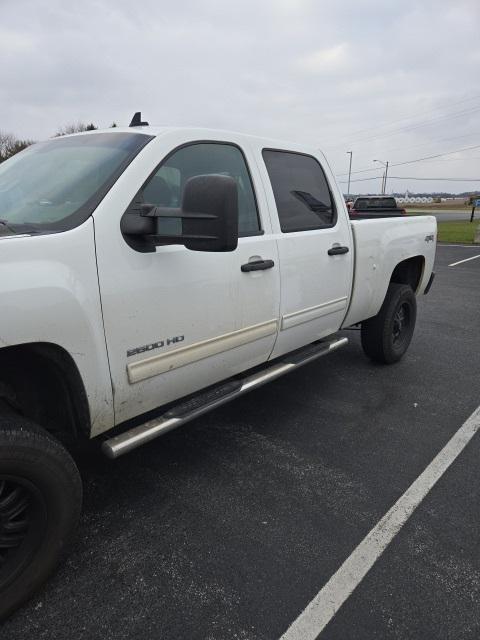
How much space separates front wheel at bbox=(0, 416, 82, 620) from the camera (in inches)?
69.9

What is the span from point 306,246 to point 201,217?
4.39ft

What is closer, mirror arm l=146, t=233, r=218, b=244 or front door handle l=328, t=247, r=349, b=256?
mirror arm l=146, t=233, r=218, b=244

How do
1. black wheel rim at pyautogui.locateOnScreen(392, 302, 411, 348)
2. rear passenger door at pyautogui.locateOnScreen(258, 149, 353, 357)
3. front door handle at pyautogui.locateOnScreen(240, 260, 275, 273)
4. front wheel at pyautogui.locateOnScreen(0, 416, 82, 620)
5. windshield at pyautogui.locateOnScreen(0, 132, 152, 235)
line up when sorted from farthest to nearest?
black wheel rim at pyautogui.locateOnScreen(392, 302, 411, 348), rear passenger door at pyautogui.locateOnScreen(258, 149, 353, 357), front door handle at pyautogui.locateOnScreen(240, 260, 275, 273), windshield at pyautogui.locateOnScreen(0, 132, 152, 235), front wheel at pyautogui.locateOnScreen(0, 416, 82, 620)

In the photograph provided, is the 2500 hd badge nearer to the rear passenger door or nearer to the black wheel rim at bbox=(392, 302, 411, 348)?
the rear passenger door

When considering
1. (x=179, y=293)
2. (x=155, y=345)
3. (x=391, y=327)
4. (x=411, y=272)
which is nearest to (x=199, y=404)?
A: (x=155, y=345)

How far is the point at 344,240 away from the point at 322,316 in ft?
2.02

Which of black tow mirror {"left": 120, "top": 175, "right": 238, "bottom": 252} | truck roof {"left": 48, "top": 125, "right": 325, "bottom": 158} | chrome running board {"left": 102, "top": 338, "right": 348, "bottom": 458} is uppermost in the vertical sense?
truck roof {"left": 48, "top": 125, "right": 325, "bottom": 158}

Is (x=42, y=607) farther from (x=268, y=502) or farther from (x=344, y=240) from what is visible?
(x=344, y=240)

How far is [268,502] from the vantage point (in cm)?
264

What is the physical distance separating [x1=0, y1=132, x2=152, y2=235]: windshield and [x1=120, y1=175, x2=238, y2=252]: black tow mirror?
21 cm

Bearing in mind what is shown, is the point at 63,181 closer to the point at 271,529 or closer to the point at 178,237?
the point at 178,237

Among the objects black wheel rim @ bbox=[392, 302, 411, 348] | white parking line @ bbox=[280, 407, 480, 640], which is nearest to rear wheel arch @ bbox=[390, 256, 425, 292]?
black wheel rim @ bbox=[392, 302, 411, 348]

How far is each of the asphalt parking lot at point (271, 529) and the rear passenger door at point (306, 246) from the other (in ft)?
2.44

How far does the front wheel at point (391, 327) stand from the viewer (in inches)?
175
